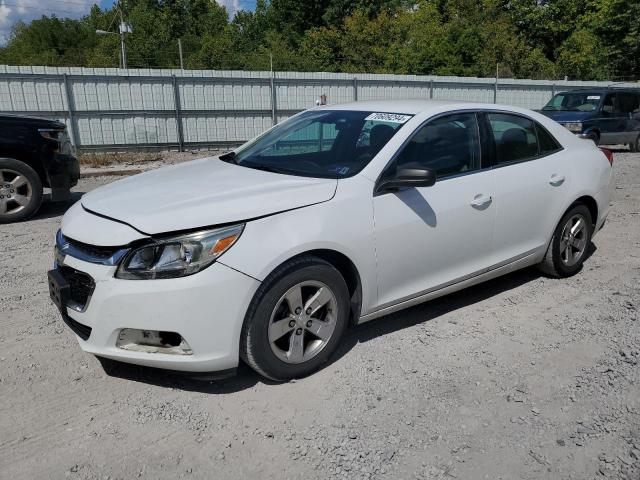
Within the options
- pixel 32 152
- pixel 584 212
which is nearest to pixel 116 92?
pixel 32 152

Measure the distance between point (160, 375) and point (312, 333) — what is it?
3.13ft

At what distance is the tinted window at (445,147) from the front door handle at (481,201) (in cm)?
21

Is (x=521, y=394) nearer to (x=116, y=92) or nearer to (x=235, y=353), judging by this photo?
(x=235, y=353)

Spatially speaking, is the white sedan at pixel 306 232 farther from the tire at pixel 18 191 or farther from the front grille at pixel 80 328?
the tire at pixel 18 191

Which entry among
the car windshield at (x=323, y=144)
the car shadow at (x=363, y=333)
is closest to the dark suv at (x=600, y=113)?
the car shadow at (x=363, y=333)

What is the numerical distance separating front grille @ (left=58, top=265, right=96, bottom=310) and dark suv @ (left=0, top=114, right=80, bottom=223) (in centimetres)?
467

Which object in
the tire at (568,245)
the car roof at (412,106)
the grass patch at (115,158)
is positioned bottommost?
the grass patch at (115,158)

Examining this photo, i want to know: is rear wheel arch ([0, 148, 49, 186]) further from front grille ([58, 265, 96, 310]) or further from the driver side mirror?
the driver side mirror

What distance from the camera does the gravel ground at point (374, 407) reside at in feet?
8.58

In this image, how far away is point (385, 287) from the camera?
140 inches

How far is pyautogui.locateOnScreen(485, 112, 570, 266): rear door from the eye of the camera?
4.22 meters

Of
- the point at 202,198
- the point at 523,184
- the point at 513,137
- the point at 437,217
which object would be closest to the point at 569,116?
the point at 513,137

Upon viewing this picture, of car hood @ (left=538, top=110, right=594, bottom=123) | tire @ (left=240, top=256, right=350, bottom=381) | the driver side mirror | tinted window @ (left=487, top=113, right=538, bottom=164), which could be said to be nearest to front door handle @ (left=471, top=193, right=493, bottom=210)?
tinted window @ (left=487, top=113, right=538, bottom=164)

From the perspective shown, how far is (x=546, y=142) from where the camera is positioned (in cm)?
474
